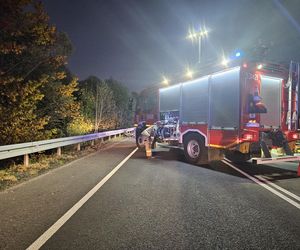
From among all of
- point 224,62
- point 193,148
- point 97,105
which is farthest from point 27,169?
point 97,105

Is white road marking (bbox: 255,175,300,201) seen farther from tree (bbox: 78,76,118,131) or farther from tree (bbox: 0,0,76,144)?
tree (bbox: 78,76,118,131)

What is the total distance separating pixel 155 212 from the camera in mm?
5352

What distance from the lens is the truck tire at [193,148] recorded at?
1104 centimetres

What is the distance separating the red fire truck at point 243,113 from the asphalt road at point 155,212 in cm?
104

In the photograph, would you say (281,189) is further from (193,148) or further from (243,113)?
(193,148)

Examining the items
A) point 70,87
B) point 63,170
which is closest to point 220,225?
point 63,170

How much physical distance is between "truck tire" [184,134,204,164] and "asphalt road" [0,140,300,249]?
7.03 feet

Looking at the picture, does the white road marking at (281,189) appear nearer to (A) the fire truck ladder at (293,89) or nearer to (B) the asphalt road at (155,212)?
(B) the asphalt road at (155,212)

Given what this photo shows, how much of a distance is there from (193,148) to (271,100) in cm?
328

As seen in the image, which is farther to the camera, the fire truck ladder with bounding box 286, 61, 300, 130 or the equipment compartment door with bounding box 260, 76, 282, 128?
the fire truck ladder with bounding box 286, 61, 300, 130

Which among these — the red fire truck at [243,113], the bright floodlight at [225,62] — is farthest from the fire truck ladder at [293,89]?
the bright floodlight at [225,62]

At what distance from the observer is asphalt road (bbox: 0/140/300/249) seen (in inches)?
161

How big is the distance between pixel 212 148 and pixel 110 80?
58834 mm

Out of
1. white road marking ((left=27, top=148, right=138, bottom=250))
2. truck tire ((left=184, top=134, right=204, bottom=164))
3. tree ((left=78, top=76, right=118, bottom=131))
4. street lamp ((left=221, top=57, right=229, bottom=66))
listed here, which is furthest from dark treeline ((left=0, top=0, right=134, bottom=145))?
tree ((left=78, top=76, right=118, bottom=131))
